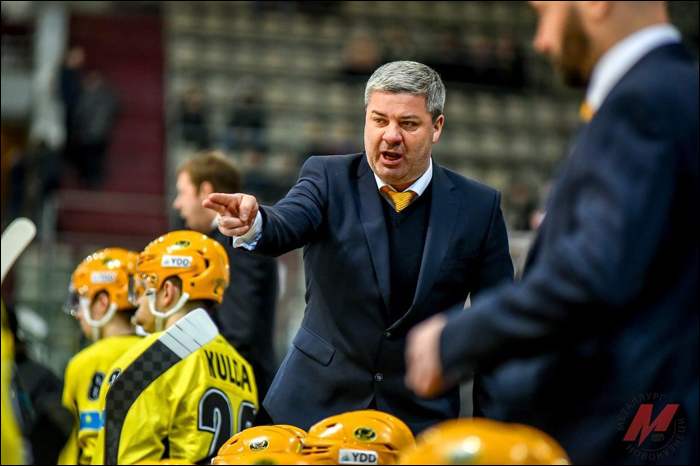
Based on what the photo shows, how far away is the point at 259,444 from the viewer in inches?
138

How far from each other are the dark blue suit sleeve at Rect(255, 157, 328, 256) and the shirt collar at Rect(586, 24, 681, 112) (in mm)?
1631

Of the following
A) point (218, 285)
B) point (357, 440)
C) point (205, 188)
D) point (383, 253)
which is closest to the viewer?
point (357, 440)

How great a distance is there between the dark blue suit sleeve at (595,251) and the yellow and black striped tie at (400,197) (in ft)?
6.43

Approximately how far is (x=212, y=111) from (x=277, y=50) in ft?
6.10

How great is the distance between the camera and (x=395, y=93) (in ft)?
14.3

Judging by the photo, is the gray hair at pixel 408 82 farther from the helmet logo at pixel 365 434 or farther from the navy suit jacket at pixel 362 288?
the helmet logo at pixel 365 434

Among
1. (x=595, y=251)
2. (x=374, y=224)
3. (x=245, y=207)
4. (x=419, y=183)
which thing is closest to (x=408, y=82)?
(x=419, y=183)

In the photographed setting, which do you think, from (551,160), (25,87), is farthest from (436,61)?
(25,87)

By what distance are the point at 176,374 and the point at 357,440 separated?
205cm

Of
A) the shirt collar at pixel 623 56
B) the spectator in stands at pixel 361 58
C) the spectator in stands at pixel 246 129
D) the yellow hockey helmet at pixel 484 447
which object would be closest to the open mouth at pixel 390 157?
the shirt collar at pixel 623 56

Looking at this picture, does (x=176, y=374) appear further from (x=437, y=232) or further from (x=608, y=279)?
(x=608, y=279)

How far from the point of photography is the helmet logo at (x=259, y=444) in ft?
11.4

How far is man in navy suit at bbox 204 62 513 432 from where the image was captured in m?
4.20

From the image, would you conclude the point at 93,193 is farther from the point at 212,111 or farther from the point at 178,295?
the point at 178,295
